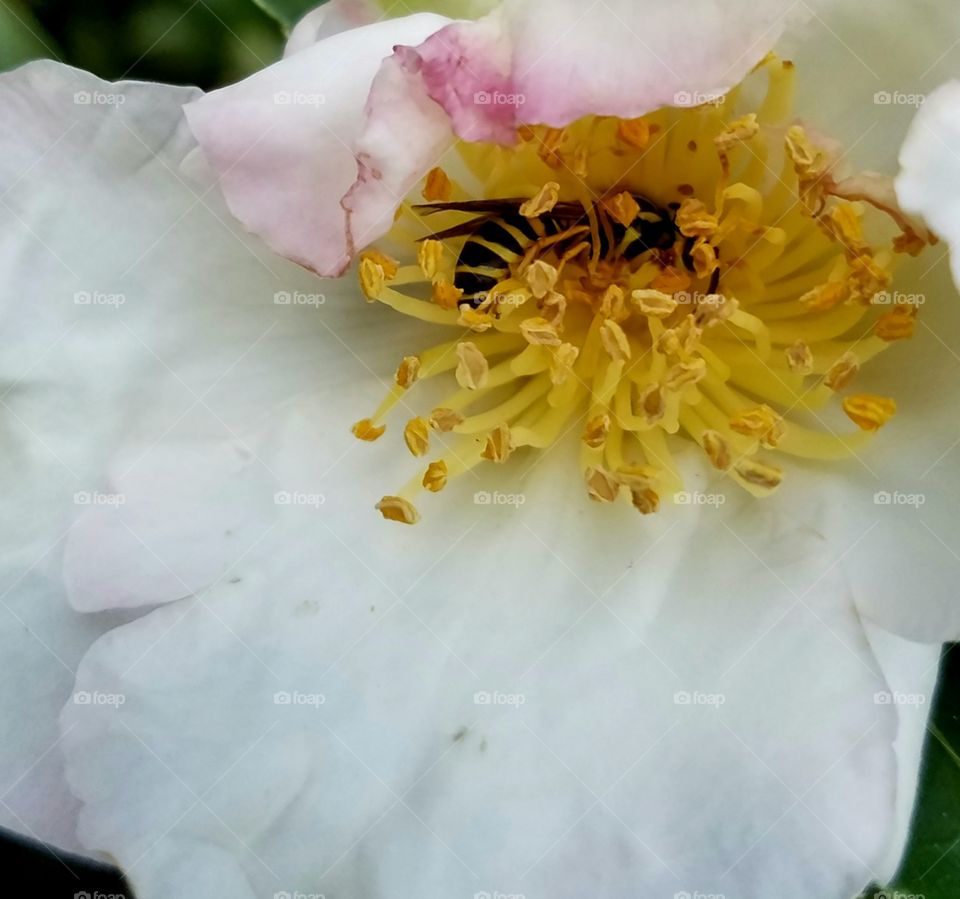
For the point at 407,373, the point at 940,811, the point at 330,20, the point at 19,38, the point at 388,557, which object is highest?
the point at 330,20

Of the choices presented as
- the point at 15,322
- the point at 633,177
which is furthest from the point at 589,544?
the point at 15,322

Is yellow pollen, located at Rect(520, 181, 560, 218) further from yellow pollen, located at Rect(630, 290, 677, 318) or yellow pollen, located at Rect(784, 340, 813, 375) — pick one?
yellow pollen, located at Rect(784, 340, 813, 375)

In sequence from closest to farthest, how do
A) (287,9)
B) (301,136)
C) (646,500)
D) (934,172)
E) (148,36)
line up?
(934,172) < (301,136) < (646,500) < (287,9) < (148,36)

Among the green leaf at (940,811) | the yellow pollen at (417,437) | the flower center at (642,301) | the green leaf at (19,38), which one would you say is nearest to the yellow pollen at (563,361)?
the flower center at (642,301)

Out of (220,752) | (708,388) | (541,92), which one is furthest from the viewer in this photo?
(708,388)

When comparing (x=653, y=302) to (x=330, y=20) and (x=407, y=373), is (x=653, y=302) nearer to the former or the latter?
(x=407, y=373)

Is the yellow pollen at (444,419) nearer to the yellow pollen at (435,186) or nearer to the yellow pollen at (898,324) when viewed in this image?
the yellow pollen at (435,186)

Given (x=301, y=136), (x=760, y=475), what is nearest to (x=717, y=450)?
(x=760, y=475)

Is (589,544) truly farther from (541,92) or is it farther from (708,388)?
(541,92)
